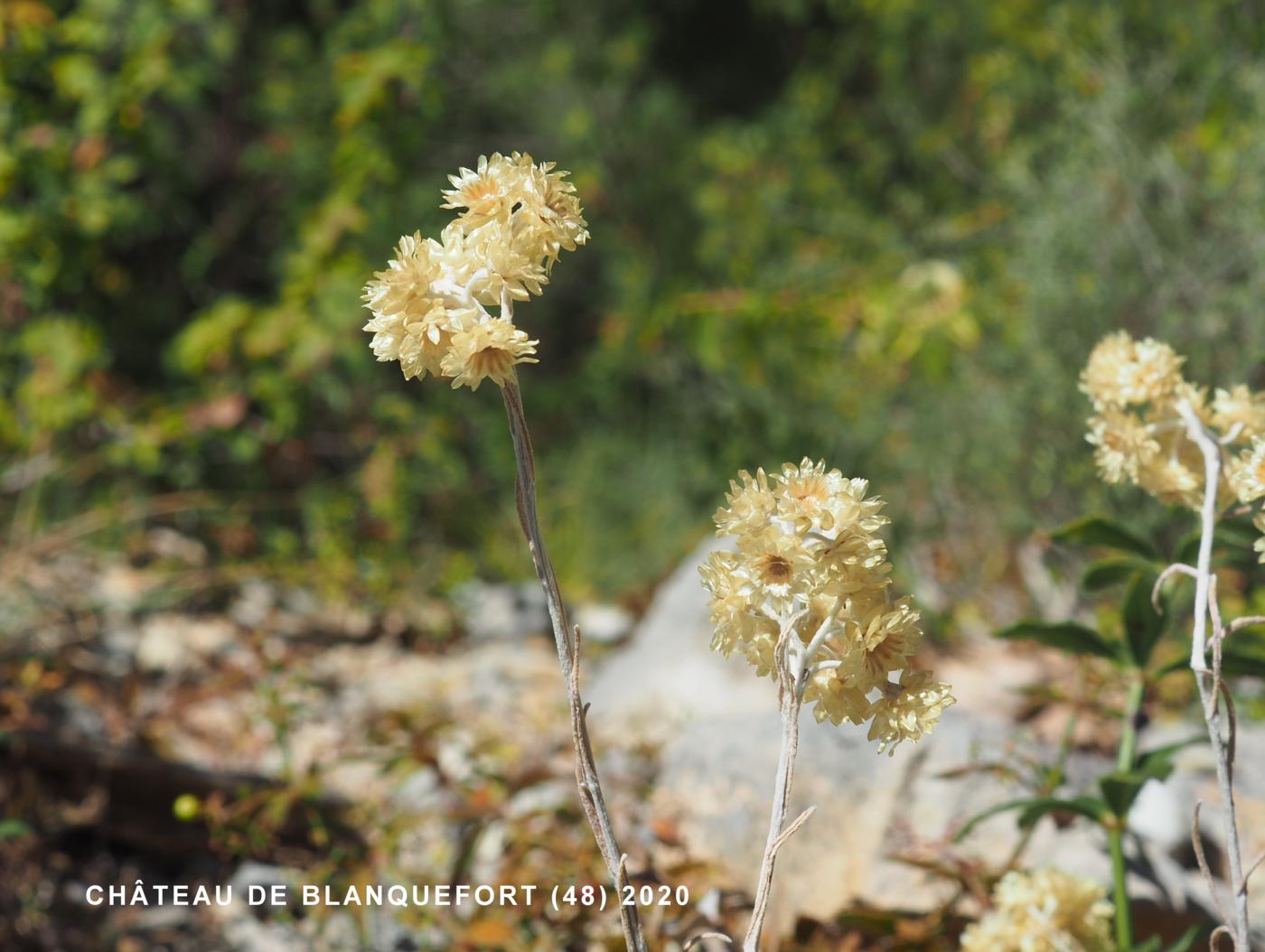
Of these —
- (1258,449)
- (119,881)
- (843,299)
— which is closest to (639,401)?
(843,299)

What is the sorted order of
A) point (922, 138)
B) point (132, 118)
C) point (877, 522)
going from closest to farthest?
point (877, 522)
point (132, 118)
point (922, 138)

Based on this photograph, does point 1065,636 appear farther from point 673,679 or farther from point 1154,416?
point 673,679

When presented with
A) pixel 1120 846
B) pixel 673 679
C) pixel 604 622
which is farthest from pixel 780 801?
pixel 604 622

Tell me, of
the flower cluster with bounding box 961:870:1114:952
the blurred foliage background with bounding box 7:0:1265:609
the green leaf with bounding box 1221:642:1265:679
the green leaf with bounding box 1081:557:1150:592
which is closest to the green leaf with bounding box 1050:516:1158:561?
the green leaf with bounding box 1081:557:1150:592

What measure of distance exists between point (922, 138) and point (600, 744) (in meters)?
3.00

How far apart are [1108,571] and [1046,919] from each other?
0.46m

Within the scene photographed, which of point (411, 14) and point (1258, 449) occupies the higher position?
point (411, 14)

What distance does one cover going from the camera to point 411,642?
327 cm

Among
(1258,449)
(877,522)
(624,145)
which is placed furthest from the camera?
(624,145)

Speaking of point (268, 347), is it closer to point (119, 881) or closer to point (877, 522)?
point (119, 881)

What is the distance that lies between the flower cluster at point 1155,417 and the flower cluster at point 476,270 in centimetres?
58

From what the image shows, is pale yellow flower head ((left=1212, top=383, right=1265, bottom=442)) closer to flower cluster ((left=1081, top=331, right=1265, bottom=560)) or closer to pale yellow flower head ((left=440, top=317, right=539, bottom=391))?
flower cluster ((left=1081, top=331, right=1265, bottom=560))

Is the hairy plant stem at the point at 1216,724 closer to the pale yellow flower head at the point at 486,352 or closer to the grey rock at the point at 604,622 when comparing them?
the pale yellow flower head at the point at 486,352

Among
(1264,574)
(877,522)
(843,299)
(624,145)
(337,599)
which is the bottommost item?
(877,522)
